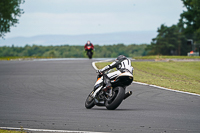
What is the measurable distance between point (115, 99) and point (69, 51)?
154 metres

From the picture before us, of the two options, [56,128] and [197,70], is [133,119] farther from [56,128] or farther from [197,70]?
[197,70]

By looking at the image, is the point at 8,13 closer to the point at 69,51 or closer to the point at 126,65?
the point at 126,65

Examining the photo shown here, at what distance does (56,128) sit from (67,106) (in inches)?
147

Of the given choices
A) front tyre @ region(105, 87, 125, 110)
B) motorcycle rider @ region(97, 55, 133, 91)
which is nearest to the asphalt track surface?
front tyre @ region(105, 87, 125, 110)

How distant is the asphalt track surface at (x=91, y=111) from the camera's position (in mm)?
8820

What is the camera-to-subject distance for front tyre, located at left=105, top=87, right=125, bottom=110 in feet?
35.2

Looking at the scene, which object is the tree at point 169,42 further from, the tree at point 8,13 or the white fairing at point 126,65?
the white fairing at point 126,65

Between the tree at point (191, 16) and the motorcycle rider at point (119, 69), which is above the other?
the tree at point (191, 16)

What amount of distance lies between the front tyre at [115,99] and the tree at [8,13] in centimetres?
5131

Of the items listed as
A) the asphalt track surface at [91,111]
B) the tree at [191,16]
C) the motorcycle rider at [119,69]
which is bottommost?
the asphalt track surface at [91,111]

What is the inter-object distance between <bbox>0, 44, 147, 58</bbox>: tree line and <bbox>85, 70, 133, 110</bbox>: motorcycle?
370 feet

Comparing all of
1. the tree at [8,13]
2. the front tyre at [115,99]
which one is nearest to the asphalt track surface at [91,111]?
the front tyre at [115,99]

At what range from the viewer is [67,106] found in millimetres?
12312

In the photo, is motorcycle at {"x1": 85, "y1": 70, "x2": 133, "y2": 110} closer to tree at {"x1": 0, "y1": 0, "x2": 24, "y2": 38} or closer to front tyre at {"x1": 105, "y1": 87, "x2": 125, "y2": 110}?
front tyre at {"x1": 105, "y1": 87, "x2": 125, "y2": 110}
